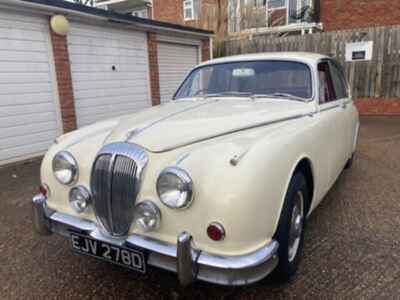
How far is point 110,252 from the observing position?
1902mm

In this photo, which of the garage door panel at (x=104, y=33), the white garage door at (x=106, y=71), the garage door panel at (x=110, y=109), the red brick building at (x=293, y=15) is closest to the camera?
the garage door panel at (x=104, y=33)

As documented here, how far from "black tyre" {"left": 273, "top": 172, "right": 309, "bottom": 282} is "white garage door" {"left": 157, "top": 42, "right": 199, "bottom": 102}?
711 cm

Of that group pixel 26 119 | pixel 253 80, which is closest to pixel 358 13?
pixel 253 80

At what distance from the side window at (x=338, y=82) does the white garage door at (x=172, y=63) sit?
5.50m

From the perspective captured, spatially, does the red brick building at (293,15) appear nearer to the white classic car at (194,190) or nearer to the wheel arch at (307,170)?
the white classic car at (194,190)

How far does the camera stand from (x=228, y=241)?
5.37 ft

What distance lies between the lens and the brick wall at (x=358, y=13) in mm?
10070

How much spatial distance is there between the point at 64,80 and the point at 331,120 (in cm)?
529

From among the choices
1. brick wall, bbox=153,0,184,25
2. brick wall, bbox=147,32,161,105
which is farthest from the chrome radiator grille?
brick wall, bbox=153,0,184,25

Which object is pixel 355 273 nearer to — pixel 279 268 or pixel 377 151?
pixel 279 268

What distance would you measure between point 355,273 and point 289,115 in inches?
50.2

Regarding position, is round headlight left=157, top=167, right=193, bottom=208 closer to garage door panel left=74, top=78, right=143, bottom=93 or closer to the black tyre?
the black tyre

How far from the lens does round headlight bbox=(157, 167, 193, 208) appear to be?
1.67 metres

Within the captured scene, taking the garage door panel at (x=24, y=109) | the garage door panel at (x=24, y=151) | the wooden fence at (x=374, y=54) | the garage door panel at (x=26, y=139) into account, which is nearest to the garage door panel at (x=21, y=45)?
the garage door panel at (x=24, y=109)
